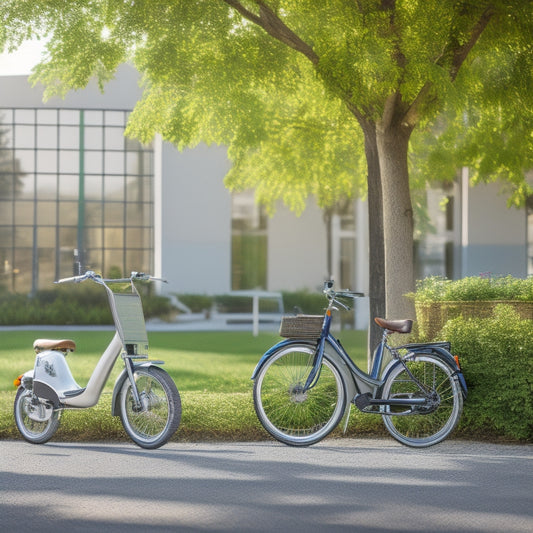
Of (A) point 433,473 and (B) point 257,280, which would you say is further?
(B) point 257,280

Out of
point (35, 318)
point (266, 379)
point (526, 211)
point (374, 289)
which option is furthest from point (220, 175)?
point (266, 379)

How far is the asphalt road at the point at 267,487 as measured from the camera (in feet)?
15.1

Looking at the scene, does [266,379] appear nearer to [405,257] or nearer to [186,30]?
[405,257]

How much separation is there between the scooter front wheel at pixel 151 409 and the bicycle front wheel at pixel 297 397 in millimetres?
680

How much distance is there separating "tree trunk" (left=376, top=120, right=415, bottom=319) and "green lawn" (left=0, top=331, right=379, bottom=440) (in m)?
1.72

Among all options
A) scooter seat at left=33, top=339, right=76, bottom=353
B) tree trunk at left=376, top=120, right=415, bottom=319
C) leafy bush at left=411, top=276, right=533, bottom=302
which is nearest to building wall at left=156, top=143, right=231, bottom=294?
leafy bush at left=411, top=276, right=533, bottom=302

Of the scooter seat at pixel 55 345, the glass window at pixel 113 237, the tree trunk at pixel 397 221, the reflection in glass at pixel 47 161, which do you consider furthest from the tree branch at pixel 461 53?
the reflection in glass at pixel 47 161

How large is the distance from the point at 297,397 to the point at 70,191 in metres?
33.1

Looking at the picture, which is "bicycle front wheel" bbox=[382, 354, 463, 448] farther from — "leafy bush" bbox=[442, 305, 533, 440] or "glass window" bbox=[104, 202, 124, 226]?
"glass window" bbox=[104, 202, 124, 226]

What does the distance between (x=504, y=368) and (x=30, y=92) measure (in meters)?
26.8

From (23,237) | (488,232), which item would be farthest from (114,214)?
(488,232)

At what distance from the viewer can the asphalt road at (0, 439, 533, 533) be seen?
461cm

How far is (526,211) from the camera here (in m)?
26.2

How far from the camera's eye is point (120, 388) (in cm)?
660
